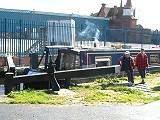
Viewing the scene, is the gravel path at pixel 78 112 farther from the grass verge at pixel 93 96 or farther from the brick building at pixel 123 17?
the brick building at pixel 123 17

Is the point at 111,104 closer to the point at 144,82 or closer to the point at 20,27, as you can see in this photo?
the point at 144,82

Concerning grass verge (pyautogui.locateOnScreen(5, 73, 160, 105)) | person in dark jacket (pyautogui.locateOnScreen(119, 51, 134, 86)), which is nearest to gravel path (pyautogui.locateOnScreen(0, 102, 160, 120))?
grass verge (pyautogui.locateOnScreen(5, 73, 160, 105))

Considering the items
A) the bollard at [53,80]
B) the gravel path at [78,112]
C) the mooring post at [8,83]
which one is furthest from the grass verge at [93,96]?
the gravel path at [78,112]

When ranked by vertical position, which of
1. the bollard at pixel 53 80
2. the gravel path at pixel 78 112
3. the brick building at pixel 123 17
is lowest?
the gravel path at pixel 78 112

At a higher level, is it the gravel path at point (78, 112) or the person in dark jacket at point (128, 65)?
the person in dark jacket at point (128, 65)

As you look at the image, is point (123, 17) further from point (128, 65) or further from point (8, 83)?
point (8, 83)

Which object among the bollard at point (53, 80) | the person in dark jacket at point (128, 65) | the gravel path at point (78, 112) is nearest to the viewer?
the gravel path at point (78, 112)

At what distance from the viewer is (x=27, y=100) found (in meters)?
11.7

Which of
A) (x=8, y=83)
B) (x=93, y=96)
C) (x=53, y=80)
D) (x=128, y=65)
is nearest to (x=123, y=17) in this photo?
(x=128, y=65)

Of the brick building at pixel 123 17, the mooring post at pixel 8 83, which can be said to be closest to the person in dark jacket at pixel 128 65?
the mooring post at pixel 8 83

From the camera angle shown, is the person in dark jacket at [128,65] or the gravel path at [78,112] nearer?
the gravel path at [78,112]

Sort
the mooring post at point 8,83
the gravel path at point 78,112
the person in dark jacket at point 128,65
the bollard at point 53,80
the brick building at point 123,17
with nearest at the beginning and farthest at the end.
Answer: the gravel path at point 78,112
the mooring post at point 8,83
the bollard at point 53,80
the person in dark jacket at point 128,65
the brick building at point 123,17

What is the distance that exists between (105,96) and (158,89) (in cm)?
323

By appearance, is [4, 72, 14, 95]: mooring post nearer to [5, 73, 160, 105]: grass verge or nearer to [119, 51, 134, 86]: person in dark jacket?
[5, 73, 160, 105]: grass verge
